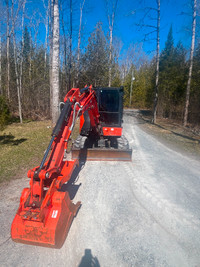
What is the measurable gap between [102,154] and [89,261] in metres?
3.84

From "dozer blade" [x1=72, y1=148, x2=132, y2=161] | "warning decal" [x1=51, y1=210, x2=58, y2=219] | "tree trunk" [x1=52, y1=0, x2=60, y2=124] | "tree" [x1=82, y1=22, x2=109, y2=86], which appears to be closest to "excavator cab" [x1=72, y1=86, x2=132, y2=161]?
"dozer blade" [x1=72, y1=148, x2=132, y2=161]

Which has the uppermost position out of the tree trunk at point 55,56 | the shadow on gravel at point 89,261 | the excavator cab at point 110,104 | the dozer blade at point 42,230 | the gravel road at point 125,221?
the tree trunk at point 55,56

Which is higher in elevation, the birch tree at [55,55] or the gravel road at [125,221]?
the birch tree at [55,55]

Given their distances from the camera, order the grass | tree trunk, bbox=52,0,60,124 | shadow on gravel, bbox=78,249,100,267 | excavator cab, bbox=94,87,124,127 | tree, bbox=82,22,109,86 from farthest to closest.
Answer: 1. tree, bbox=82,22,109,86
2. tree trunk, bbox=52,0,60,124
3. excavator cab, bbox=94,87,124,127
4. the grass
5. shadow on gravel, bbox=78,249,100,267

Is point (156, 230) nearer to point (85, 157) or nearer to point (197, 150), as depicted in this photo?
point (85, 157)

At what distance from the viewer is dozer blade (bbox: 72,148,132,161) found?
19.6 feet

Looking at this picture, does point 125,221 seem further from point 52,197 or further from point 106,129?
point 106,129

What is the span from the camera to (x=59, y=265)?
228 cm

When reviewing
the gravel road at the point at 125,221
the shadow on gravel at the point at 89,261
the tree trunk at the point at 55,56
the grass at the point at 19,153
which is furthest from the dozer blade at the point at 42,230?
the tree trunk at the point at 55,56

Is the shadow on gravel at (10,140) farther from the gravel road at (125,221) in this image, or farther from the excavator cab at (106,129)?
the gravel road at (125,221)

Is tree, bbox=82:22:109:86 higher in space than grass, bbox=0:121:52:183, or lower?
higher

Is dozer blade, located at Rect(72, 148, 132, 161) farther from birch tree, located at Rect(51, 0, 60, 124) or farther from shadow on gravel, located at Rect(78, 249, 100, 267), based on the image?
birch tree, located at Rect(51, 0, 60, 124)

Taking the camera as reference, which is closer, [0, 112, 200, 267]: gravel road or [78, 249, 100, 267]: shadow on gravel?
[78, 249, 100, 267]: shadow on gravel

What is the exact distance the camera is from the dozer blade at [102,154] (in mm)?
5975
